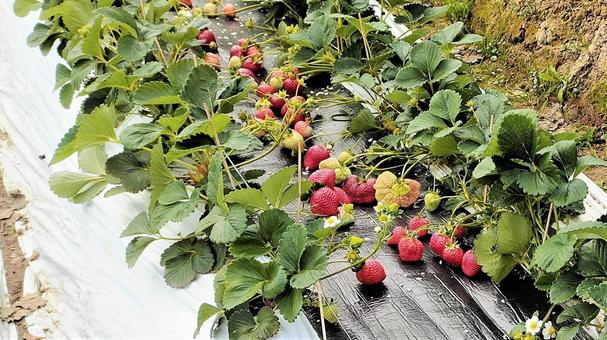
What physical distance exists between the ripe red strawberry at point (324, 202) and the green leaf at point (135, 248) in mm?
438

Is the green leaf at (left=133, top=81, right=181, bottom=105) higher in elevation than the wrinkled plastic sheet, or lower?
higher

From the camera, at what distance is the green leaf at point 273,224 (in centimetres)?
170

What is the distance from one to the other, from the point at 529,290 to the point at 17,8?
7.16 feet

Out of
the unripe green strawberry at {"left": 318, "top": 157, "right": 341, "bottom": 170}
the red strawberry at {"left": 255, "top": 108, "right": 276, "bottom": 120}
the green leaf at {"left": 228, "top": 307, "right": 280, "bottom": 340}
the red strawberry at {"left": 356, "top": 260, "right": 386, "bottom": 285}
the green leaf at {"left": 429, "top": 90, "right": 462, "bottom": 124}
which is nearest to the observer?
the green leaf at {"left": 228, "top": 307, "right": 280, "bottom": 340}

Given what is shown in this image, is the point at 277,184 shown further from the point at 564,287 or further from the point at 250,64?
the point at 250,64

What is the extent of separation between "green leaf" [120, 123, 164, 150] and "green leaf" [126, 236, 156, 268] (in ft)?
0.75

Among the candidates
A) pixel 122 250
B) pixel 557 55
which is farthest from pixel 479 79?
pixel 122 250

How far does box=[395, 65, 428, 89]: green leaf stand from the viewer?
7.23ft

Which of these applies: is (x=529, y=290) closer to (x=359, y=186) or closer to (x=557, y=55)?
(x=359, y=186)

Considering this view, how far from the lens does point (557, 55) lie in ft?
8.96

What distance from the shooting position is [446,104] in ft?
6.68

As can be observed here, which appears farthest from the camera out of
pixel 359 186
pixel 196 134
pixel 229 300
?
pixel 359 186

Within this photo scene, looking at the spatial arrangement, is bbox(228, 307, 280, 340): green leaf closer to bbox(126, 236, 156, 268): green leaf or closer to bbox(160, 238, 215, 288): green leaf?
bbox(160, 238, 215, 288): green leaf

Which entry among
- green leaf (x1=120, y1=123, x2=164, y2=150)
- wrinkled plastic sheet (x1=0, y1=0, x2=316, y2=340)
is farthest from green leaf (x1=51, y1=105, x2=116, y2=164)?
wrinkled plastic sheet (x1=0, y1=0, x2=316, y2=340)
